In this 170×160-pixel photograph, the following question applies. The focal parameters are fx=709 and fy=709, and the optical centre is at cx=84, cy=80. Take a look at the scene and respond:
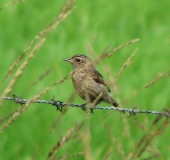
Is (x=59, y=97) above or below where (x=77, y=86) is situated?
above

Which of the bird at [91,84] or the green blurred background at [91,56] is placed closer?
the bird at [91,84]

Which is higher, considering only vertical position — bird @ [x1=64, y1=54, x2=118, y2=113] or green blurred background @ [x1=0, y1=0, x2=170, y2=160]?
green blurred background @ [x1=0, y1=0, x2=170, y2=160]

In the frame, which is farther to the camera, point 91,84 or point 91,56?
point 91,56

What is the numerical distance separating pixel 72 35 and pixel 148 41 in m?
1.28

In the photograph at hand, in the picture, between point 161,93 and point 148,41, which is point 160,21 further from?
point 161,93

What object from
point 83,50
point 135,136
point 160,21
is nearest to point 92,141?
point 135,136

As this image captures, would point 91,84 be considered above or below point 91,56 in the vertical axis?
below

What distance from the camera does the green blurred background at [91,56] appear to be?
8.12 metres

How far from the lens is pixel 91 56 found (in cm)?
796

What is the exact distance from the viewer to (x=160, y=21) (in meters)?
12.8

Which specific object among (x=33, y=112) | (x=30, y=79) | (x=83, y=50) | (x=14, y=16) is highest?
(x=14, y=16)

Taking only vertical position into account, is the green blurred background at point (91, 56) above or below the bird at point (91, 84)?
above

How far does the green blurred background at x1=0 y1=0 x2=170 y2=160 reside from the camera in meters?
8.12

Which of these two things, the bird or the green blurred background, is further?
the green blurred background
